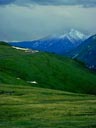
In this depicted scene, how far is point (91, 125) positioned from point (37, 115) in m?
27.1

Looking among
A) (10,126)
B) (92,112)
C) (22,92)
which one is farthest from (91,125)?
(22,92)

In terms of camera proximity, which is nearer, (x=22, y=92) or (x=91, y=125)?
(x=91, y=125)

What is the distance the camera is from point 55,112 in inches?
3868

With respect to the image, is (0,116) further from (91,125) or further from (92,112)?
(91,125)

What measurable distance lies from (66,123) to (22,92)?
9835 cm

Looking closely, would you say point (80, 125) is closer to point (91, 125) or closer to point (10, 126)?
point (91, 125)

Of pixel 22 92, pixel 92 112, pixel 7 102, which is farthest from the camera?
pixel 22 92

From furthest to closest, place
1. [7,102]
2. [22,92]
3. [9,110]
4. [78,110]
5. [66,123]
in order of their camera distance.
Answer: [22,92], [7,102], [9,110], [78,110], [66,123]

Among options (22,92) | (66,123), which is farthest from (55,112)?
(22,92)

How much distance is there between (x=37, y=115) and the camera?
94375 mm

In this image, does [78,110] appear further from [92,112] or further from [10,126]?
[10,126]

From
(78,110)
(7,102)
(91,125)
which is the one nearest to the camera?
(91,125)

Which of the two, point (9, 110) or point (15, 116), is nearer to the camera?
point (15, 116)

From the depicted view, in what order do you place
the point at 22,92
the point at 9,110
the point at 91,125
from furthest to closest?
the point at 22,92 → the point at 9,110 → the point at 91,125
